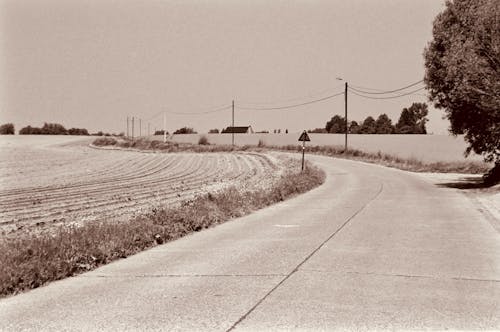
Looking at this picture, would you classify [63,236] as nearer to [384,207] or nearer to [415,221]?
[415,221]

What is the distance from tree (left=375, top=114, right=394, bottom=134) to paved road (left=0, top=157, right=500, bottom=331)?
145705mm

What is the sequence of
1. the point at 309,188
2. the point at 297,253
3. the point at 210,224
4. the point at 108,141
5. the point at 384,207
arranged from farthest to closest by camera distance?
1. the point at 108,141
2. the point at 309,188
3. the point at 384,207
4. the point at 210,224
5. the point at 297,253

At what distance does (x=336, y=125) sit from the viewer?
177375 millimetres

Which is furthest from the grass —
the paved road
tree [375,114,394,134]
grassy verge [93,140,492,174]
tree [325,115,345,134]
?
tree [325,115,345,134]

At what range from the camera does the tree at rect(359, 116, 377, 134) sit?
161375mm

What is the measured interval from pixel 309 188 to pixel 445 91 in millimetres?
8988

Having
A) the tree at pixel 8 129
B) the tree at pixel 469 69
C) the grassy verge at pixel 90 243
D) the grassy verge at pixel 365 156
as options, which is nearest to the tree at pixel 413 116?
the grassy verge at pixel 365 156

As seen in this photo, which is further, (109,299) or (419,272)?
(419,272)

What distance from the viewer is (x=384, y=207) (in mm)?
21250

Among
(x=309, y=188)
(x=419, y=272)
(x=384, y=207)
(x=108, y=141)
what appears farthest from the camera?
(x=108, y=141)

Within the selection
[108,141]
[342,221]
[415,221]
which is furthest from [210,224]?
[108,141]

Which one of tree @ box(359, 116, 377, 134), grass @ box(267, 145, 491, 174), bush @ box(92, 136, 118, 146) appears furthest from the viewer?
tree @ box(359, 116, 377, 134)

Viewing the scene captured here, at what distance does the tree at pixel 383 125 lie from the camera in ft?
520

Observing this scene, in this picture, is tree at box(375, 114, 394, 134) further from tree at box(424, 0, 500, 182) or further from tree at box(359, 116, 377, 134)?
tree at box(424, 0, 500, 182)
